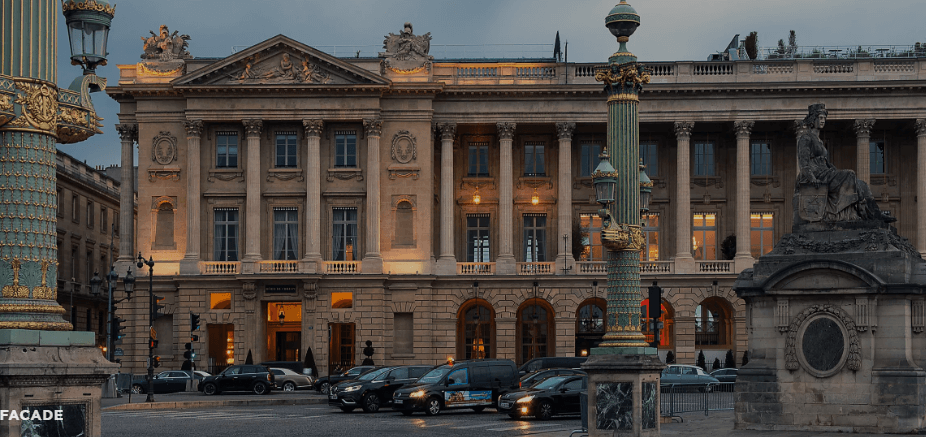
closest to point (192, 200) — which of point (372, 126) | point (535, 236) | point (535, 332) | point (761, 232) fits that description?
point (372, 126)

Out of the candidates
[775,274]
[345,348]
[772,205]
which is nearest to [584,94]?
[772,205]

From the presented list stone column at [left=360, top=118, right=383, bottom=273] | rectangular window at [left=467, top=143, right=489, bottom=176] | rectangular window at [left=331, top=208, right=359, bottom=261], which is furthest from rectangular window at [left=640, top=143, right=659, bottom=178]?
rectangular window at [left=331, top=208, right=359, bottom=261]

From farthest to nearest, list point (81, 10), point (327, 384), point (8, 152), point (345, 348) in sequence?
point (345, 348) → point (327, 384) → point (81, 10) → point (8, 152)

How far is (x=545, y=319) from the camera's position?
73000 millimetres

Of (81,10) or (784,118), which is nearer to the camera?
(81,10)

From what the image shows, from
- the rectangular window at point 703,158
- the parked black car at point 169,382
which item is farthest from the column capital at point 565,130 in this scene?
the parked black car at point 169,382

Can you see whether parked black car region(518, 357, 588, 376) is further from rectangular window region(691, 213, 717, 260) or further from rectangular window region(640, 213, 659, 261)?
rectangular window region(691, 213, 717, 260)

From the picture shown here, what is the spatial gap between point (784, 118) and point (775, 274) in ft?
148

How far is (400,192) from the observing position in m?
71.1

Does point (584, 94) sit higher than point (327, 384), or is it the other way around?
point (584, 94)

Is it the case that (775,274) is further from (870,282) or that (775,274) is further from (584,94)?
(584,94)

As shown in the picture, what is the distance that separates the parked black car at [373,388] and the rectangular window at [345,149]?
94.1ft

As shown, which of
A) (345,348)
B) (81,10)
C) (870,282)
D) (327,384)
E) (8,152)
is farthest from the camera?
(345,348)

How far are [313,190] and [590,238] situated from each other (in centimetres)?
1683
